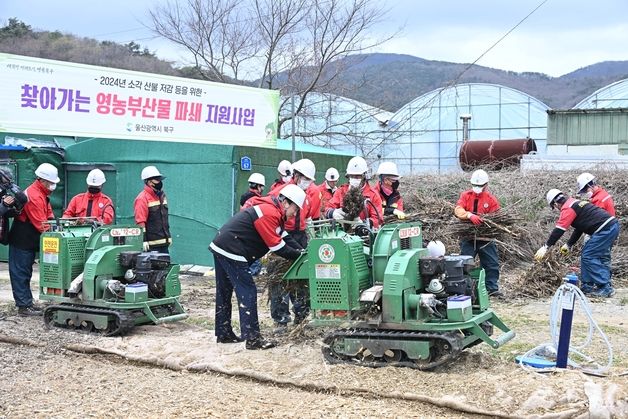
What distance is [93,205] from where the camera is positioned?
31.0 ft

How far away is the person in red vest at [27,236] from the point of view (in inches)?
357

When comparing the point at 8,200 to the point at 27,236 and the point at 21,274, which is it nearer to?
the point at 27,236

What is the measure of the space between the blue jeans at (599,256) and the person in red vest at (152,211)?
5835mm

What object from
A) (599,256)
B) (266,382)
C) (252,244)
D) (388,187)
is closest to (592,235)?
(599,256)

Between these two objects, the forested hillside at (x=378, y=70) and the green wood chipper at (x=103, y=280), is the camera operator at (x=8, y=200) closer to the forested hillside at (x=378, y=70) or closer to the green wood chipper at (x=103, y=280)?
the green wood chipper at (x=103, y=280)

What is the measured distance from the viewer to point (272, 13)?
20281 mm

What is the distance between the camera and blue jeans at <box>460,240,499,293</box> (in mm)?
10453

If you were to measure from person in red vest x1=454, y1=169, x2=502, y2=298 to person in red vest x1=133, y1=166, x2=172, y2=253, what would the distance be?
4.00 m

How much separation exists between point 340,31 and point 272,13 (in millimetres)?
1935

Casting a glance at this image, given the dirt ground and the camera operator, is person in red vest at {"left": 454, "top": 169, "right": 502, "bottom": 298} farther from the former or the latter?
the camera operator

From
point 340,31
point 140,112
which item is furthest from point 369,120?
point 140,112

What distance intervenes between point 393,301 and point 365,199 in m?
1.51

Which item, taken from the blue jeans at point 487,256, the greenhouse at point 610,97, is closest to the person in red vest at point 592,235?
the blue jeans at point 487,256

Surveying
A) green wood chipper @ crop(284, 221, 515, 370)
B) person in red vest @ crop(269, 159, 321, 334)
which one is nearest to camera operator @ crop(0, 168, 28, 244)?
person in red vest @ crop(269, 159, 321, 334)
